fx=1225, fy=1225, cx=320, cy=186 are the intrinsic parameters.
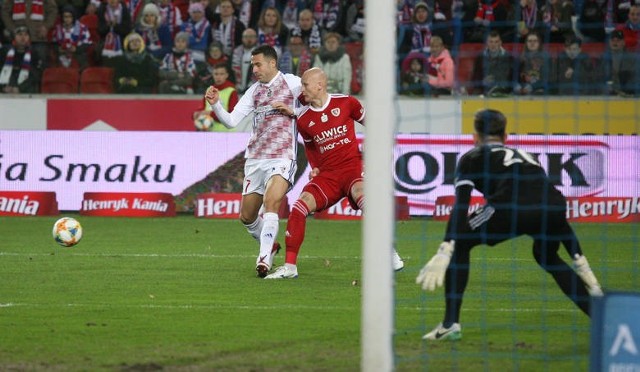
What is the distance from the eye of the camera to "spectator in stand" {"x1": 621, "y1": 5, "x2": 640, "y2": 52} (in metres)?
14.4

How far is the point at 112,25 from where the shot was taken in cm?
2228

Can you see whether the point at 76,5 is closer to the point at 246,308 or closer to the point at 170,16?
the point at 170,16

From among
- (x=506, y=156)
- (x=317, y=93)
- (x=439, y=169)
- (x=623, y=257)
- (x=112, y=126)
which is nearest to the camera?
(x=506, y=156)

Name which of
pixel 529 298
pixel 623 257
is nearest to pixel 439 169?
pixel 623 257

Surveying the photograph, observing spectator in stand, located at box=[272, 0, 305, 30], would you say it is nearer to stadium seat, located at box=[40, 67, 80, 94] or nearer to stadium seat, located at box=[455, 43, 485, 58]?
stadium seat, located at box=[40, 67, 80, 94]

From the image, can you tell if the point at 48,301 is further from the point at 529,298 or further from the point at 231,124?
the point at 529,298

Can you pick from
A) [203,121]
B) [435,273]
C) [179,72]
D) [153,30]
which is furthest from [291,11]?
[435,273]

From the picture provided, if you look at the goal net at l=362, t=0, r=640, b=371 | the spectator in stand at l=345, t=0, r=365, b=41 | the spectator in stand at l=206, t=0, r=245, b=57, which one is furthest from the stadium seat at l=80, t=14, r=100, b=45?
the goal net at l=362, t=0, r=640, b=371

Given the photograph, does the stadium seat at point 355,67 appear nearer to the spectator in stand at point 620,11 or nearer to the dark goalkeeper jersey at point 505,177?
the spectator in stand at point 620,11

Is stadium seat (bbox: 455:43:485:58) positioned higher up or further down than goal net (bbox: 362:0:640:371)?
higher up

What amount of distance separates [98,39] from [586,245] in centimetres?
1098

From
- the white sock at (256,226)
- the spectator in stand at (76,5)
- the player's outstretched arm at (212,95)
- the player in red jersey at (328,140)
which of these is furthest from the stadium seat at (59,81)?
the player's outstretched arm at (212,95)

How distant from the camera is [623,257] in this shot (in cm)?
1355

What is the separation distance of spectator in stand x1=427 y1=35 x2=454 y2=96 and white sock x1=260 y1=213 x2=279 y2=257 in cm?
385
